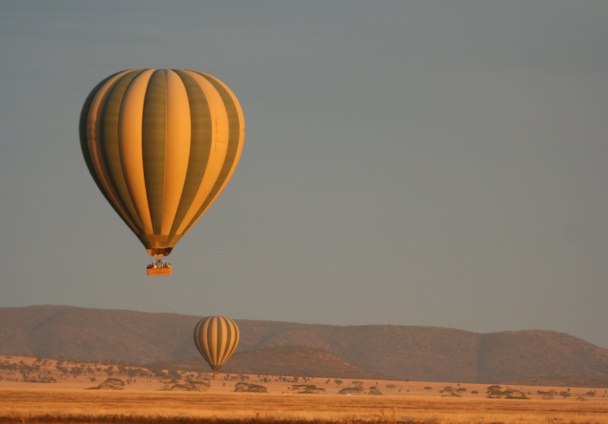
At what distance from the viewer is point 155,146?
69.1 metres

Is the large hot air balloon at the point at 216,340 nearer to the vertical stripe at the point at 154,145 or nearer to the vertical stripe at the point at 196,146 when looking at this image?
the vertical stripe at the point at 196,146

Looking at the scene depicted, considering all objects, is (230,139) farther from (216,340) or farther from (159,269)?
(216,340)

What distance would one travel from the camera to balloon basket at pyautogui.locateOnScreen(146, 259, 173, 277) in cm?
6719

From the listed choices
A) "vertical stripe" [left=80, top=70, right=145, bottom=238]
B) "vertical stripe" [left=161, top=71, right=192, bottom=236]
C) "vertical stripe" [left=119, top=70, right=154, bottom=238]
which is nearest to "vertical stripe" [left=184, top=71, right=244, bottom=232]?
"vertical stripe" [left=161, top=71, right=192, bottom=236]

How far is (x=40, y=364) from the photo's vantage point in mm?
167375

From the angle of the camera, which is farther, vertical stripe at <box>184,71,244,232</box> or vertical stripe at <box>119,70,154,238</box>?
vertical stripe at <box>184,71,244,232</box>

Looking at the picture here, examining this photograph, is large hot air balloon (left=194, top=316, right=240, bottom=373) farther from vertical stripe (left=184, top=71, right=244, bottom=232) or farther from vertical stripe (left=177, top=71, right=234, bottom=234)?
vertical stripe (left=177, top=71, right=234, bottom=234)

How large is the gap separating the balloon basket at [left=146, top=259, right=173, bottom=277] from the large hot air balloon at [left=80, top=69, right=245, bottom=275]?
0.94 feet

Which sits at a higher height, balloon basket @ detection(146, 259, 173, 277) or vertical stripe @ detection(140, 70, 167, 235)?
vertical stripe @ detection(140, 70, 167, 235)

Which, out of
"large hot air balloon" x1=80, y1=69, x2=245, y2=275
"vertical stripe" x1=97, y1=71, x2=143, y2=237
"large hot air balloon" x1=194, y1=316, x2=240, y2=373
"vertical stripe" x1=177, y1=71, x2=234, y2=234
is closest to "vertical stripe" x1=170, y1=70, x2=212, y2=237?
"large hot air balloon" x1=80, y1=69, x2=245, y2=275

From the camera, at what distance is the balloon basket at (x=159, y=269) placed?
67.2 metres

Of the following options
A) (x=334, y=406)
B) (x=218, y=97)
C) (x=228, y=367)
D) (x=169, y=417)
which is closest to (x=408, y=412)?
(x=334, y=406)

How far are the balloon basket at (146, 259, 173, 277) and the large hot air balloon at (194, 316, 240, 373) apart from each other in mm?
62013

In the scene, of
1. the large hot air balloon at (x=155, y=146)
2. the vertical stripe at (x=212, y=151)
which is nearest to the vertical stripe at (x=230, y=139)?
the vertical stripe at (x=212, y=151)
